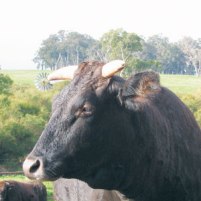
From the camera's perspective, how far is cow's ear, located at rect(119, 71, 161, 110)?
5172mm

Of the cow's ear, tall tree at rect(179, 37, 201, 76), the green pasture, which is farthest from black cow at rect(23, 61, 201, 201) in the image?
tall tree at rect(179, 37, 201, 76)

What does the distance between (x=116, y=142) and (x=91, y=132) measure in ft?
0.85

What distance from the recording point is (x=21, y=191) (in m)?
22.0

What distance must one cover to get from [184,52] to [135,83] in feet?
306

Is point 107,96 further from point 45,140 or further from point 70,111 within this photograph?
point 45,140

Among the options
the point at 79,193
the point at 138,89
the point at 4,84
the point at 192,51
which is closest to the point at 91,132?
→ the point at 138,89

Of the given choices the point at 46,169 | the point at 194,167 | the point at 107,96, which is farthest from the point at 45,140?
the point at 194,167

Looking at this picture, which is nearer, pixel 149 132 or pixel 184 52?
pixel 149 132

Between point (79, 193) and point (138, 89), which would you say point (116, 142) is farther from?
point (79, 193)

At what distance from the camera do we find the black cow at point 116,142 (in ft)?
16.3

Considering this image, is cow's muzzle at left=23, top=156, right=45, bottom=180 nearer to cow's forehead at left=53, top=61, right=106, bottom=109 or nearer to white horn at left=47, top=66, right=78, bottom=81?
cow's forehead at left=53, top=61, right=106, bottom=109

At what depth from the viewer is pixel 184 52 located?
319ft

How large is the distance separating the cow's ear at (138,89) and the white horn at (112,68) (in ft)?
0.54

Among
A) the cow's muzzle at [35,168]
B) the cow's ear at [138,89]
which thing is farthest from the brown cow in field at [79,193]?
the cow's muzzle at [35,168]
